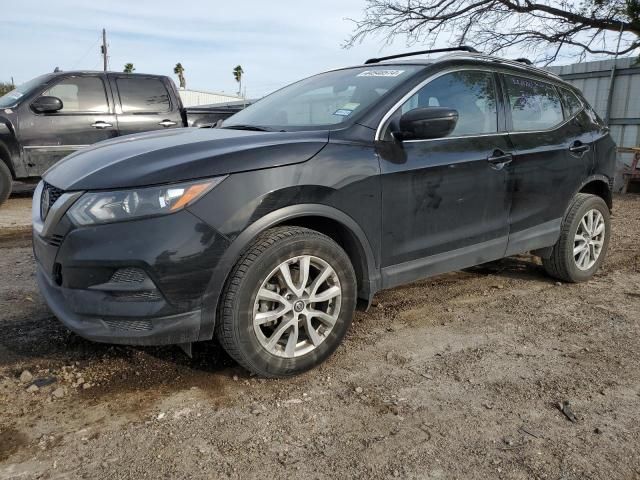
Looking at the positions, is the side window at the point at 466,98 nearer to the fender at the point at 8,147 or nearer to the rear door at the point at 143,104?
the rear door at the point at 143,104

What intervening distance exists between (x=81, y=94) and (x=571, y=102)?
6851 millimetres

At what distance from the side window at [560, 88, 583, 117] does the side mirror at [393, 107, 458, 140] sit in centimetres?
194

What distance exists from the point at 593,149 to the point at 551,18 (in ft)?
37.1

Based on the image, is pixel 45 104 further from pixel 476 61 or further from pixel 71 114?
pixel 476 61

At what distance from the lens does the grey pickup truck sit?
7.66m

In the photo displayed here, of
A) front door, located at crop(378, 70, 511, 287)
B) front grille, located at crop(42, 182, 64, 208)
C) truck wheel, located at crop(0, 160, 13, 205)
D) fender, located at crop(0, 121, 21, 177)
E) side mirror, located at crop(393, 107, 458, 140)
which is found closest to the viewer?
front grille, located at crop(42, 182, 64, 208)

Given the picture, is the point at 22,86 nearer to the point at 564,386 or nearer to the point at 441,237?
the point at 441,237

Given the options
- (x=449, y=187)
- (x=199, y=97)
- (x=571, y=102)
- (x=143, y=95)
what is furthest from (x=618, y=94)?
(x=199, y=97)

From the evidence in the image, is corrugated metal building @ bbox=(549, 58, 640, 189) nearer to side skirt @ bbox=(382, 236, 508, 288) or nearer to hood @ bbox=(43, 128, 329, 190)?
side skirt @ bbox=(382, 236, 508, 288)

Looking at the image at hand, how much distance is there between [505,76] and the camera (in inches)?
154

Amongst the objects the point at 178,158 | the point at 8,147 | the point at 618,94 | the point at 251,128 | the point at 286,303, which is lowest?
the point at 286,303

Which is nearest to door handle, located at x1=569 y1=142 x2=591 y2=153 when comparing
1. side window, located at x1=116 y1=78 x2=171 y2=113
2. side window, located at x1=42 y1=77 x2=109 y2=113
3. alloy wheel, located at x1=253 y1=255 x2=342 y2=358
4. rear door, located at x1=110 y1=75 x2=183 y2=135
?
alloy wheel, located at x1=253 y1=255 x2=342 y2=358

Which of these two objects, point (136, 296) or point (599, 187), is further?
point (599, 187)

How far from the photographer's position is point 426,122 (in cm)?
297
